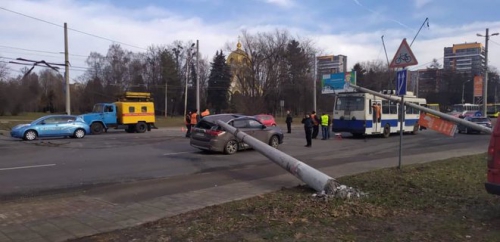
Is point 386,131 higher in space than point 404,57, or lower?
lower

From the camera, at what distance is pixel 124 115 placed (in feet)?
106

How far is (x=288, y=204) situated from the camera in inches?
270

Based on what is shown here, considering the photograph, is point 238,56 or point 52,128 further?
point 238,56

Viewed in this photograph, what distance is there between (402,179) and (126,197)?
573 cm

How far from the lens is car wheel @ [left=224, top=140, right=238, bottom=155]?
53.0ft

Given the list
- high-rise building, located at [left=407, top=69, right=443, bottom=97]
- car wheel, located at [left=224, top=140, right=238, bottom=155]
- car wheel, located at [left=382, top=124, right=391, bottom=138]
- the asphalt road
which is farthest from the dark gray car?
high-rise building, located at [left=407, top=69, right=443, bottom=97]

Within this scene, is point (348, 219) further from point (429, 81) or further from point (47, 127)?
point (429, 81)

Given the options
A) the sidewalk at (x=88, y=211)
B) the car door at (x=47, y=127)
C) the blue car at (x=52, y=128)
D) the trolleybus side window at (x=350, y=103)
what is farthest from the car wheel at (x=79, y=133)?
the sidewalk at (x=88, y=211)

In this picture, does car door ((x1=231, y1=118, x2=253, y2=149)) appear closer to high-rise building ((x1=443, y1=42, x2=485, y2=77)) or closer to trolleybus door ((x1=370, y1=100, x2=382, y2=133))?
trolleybus door ((x1=370, y1=100, x2=382, y2=133))

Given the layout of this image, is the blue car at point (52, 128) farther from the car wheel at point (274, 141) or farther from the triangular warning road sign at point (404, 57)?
the triangular warning road sign at point (404, 57)

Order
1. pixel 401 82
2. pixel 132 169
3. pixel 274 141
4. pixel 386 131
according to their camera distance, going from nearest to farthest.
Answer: pixel 401 82 < pixel 132 169 < pixel 274 141 < pixel 386 131

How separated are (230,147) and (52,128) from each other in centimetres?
1300

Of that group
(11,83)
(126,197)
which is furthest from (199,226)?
(11,83)

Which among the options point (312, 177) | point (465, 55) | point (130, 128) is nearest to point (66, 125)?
point (130, 128)
